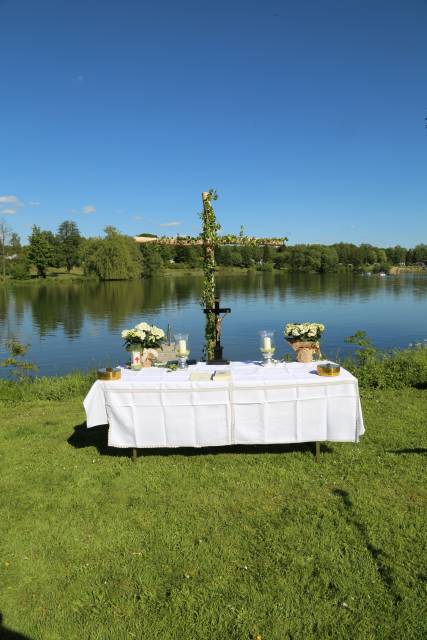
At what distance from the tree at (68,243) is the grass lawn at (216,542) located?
3141 inches

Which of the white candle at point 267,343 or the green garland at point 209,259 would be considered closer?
the white candle at point 267,343

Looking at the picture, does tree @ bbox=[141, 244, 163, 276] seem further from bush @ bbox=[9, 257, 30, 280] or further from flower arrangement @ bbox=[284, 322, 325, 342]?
flower arrangement @ bbox=[284, 322, 325, 342]

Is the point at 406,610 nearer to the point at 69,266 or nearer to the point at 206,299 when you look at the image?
the point at 206,299

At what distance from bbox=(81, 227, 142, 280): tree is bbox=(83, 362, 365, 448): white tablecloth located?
6034 cm

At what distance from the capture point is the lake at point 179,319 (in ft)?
66.7

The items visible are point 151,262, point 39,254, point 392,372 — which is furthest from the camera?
point 151,262

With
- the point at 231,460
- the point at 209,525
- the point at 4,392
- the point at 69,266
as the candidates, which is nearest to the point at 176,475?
the point at 231,460

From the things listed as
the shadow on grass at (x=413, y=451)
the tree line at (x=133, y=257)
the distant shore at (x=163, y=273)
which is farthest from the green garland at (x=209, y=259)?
the distant shore at (x=163, y=273)

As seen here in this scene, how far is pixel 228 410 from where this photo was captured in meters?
4.84

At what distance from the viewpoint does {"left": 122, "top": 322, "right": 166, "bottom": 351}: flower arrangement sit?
18.3 ft

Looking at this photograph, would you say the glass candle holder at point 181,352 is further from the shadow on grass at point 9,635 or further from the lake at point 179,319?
the lake at point 179,319

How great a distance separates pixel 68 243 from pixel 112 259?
80.0ft

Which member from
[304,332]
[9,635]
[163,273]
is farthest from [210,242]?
[163,273]

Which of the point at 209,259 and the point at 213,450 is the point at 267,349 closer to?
the point at 213,450
